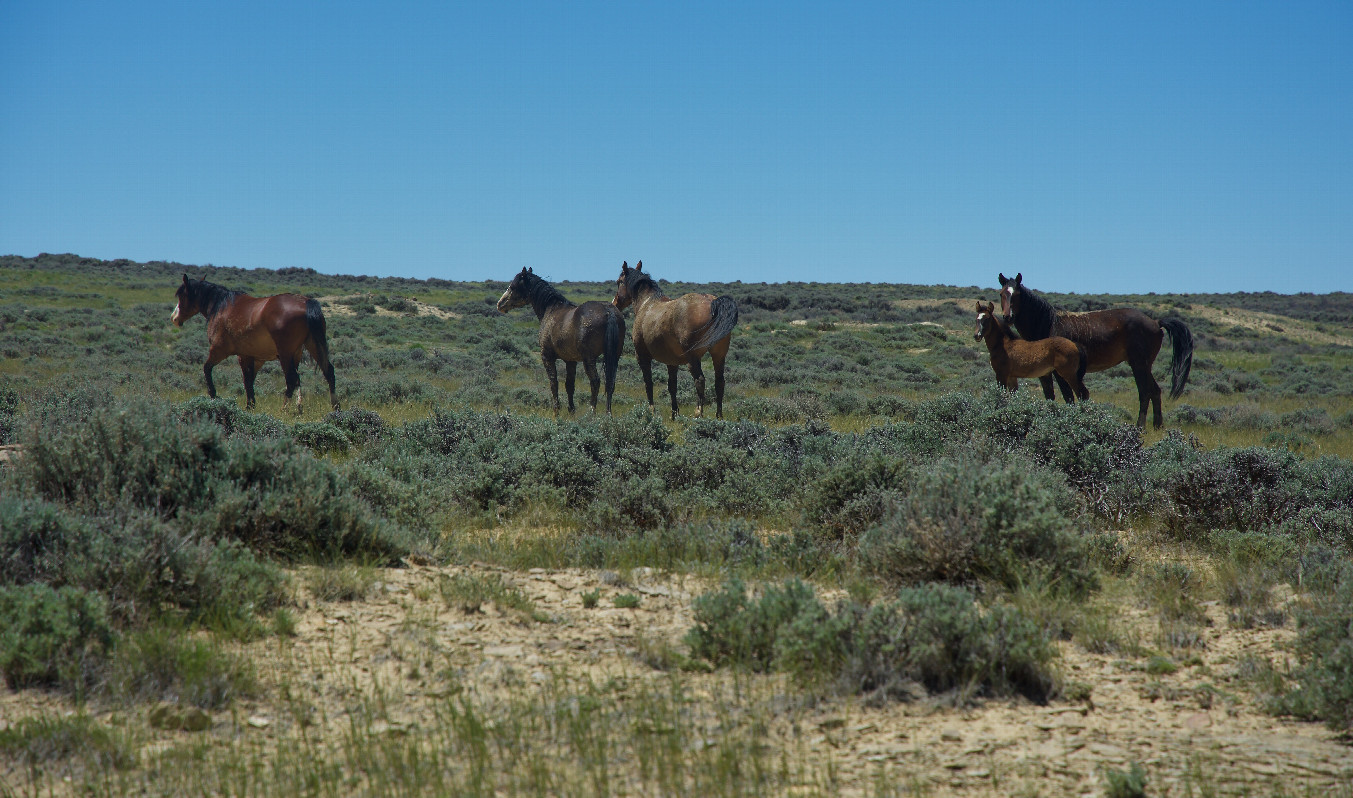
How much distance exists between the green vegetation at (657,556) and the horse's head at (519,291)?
6.11 meters

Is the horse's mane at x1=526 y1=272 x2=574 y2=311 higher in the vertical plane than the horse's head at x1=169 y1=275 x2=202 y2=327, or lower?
higher

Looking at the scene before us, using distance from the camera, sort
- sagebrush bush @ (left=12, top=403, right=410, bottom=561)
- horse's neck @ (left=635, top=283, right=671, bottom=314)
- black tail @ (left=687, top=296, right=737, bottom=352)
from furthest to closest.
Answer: horse's neck @ (left=635, top=283, right=671, bottom=314), black tail @ (left=687, top=296, right=737, bottom=352), sagebrush bush @ (left=12, top=403, right=410, bottom=561)

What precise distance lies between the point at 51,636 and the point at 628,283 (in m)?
12.3

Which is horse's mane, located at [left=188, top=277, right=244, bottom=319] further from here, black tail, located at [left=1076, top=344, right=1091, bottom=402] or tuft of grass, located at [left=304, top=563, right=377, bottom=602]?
black tail, located at [left=1076, top=344, right=1091, bottom=402]

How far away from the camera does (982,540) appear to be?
16.3 ft

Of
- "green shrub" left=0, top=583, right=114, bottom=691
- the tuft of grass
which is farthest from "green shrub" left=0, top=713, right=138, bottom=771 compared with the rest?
the tuft of grass

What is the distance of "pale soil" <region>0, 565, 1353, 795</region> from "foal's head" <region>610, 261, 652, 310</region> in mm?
10981

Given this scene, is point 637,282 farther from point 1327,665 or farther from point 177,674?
point 1327,665

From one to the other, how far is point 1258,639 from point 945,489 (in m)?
1.70

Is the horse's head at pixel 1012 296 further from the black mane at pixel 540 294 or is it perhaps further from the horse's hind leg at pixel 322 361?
the horse's hind leg at pixel 322 361

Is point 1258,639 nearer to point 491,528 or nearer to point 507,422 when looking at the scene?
point 491,528

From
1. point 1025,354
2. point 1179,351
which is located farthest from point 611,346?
point 1179,351

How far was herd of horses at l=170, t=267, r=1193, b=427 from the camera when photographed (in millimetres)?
13734

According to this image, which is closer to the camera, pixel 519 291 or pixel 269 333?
pixel 269 333
